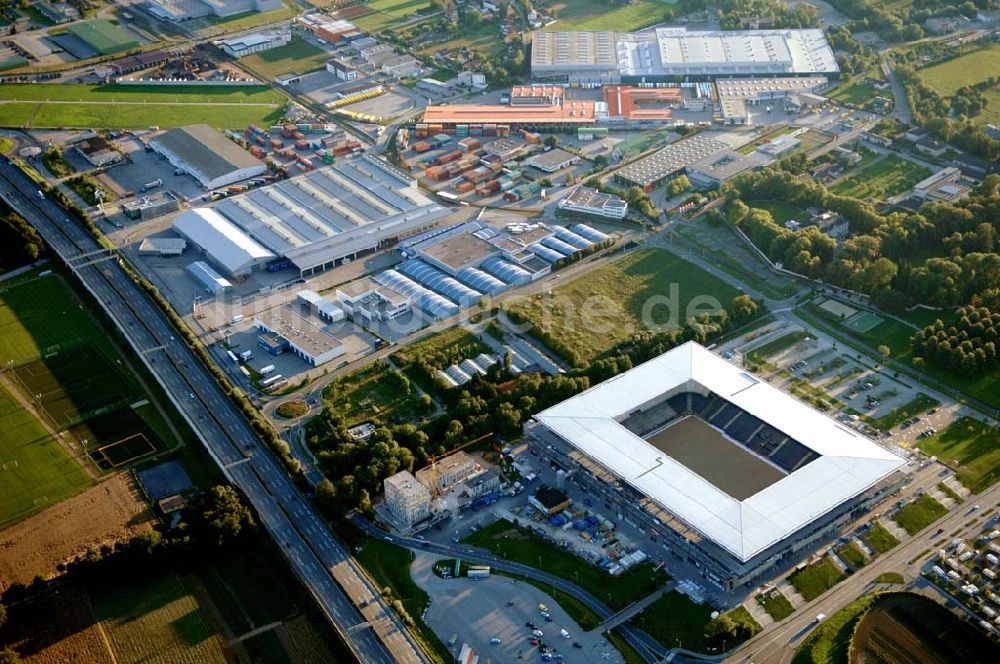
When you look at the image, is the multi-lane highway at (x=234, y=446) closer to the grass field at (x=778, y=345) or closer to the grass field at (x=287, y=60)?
the grass field at (x=778, y=345)

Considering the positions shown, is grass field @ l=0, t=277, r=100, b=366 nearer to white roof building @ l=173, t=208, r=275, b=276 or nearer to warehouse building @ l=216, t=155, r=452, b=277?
white roof building @ l=173, t=208, r=275, b=276

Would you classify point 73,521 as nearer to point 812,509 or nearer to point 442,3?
point 812,509

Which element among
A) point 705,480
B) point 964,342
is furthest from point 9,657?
point 964,342

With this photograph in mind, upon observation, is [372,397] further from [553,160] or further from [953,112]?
[953,112]

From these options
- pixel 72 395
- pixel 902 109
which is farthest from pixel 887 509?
pixel 902 109

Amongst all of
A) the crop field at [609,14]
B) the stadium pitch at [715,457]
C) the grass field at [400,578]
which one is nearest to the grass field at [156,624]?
the grass field at [400,578]
